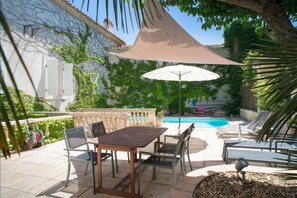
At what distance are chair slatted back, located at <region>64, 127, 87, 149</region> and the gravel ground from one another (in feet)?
7.92

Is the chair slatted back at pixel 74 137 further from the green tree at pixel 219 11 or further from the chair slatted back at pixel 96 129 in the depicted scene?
the green tree at pixel 219 11

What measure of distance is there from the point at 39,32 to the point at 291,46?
34.2 feet

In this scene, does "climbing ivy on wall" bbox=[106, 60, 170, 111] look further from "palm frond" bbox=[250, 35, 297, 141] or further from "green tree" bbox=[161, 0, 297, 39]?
"palm frond" bbox=[250, 35, 297, 141]

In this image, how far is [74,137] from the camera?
390 cm

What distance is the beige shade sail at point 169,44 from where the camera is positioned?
4207 millimetres

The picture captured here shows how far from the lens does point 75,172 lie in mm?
4320

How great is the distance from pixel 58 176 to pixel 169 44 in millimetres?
3488

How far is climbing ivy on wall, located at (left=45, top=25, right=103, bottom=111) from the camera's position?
36.3 feet

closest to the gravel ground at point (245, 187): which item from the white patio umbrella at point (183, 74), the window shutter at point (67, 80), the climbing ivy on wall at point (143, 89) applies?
the white patio umbrella at point (183, 74)

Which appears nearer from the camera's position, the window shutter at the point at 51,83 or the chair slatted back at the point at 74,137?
the chair slatted back at the point at 74,137

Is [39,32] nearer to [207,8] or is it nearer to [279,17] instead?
[207,8]

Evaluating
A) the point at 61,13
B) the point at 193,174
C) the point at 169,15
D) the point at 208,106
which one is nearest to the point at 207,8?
the point at 169,15

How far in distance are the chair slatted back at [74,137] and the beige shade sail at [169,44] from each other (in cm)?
220

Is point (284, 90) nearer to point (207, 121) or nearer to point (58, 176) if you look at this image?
point (58, 176)
